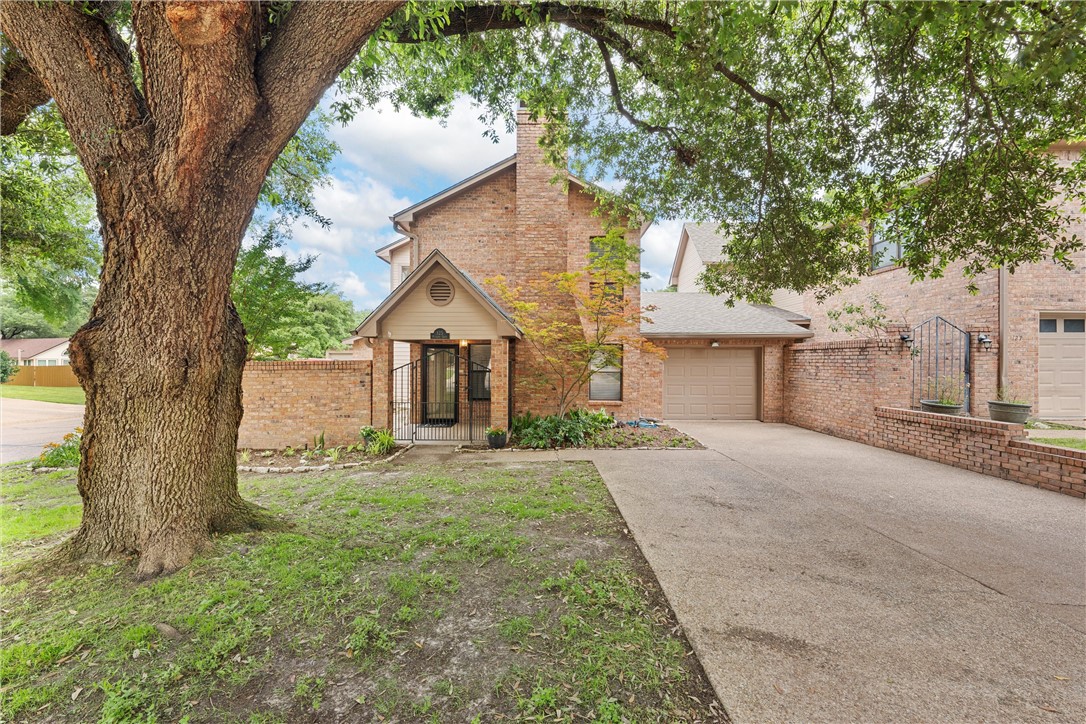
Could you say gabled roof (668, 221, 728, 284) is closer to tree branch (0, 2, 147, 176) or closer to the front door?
the front door

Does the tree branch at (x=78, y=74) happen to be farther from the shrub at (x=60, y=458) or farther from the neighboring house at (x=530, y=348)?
the shrub at (x=60, y=458)

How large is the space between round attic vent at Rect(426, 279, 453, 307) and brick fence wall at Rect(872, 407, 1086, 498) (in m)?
9.40

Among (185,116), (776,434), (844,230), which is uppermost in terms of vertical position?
(844,230)

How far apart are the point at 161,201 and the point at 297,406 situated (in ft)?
21.1

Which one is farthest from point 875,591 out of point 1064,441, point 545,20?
point 1064,441

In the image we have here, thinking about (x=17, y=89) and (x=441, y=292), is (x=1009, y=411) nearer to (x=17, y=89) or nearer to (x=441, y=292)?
(x=441, y=292)

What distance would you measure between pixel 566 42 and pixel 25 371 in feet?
143

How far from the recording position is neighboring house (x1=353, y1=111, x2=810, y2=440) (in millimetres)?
10609

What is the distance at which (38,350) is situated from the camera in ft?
122

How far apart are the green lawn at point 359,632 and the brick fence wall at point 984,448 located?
20.4ft

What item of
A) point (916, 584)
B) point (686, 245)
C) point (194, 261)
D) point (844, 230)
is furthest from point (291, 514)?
point (686, 245)

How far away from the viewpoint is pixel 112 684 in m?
2.03

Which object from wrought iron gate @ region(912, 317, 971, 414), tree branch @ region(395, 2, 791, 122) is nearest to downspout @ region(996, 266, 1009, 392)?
wrought iron gate @ region(912, 317, 971, 414)

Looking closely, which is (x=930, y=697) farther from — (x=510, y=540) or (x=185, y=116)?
(x=185, y=116)
